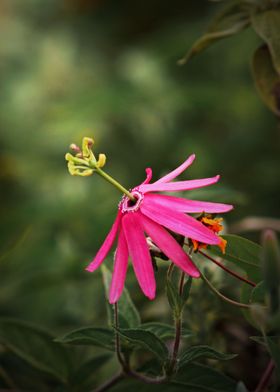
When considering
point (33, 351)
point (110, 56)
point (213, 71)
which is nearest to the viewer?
point (33, 351)

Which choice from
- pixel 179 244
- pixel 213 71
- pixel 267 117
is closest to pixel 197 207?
pixel 179 244

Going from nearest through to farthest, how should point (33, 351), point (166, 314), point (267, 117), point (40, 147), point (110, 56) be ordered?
point (33, 351), point (166, 314), point (267, 117), point (40, 147), point (110, 56)

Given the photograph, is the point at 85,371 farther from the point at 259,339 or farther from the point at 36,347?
the point at 259,339

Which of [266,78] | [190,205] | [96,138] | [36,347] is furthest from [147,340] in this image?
[96,138]

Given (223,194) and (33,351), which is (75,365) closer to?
(33,351)

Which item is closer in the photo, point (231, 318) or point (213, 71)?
point (231, 318)

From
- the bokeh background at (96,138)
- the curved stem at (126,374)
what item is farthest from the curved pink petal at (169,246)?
the bokeh background at (96,138)
